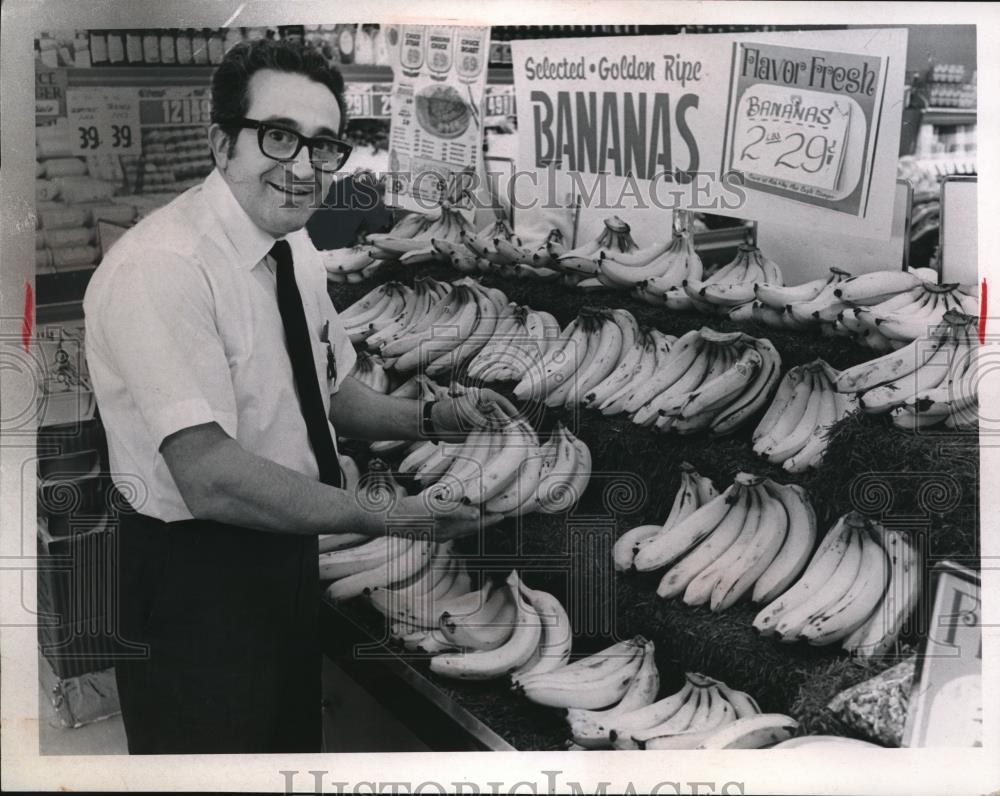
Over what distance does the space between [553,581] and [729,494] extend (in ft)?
1.82

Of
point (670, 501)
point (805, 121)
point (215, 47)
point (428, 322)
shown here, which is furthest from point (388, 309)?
point (805, 121)

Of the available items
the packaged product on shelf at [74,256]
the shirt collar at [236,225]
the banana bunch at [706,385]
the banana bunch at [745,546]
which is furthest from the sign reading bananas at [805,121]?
the packaged product on shelf at [74,256]

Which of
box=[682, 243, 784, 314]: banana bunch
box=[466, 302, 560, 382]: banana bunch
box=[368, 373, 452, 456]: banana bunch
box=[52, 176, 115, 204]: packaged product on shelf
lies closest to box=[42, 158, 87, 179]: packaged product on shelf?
box=[52, 176, 115, 204]: packaged product on shelf

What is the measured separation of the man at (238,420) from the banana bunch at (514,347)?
0.11m

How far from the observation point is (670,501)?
9.86ft

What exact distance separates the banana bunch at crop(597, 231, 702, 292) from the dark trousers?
3.75 ft

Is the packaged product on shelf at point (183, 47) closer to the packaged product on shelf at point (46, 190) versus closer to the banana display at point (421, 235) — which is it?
the packaged product on shelf at point (46, 190)

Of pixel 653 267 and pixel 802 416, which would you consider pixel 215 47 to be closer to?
pixel 653 267

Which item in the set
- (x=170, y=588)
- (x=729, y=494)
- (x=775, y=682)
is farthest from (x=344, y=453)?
(x=775, y=682)

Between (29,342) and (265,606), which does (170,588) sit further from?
(29,342)

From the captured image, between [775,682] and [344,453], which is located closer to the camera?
[775,682]

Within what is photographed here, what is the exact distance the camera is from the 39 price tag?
3.02 m

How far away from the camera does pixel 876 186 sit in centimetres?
302

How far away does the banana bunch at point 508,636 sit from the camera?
9.60 ft
